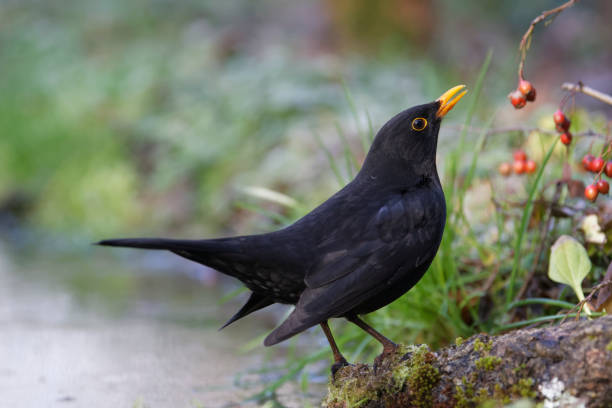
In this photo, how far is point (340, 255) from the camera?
2322 mm

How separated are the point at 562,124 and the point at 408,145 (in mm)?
560

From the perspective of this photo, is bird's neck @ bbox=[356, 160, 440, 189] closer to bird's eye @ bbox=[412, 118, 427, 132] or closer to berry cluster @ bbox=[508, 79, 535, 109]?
bird's eye @ bbox=[412, 118, 427, 132]

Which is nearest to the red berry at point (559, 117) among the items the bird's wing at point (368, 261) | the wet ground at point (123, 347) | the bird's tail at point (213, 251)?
the bird's wing at point (368, 261)

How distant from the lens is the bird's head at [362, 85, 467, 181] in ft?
8.56

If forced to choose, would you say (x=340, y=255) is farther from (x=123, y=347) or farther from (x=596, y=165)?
(x=123, y=347)

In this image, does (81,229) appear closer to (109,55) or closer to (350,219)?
(109,55)

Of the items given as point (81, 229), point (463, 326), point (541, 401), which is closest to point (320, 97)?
point (81, 229)

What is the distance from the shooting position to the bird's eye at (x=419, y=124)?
263 centimetres

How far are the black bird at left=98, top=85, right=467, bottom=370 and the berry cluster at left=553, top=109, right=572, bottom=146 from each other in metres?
0.53

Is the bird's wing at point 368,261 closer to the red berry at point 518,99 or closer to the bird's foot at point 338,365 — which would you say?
the bird's foot at point 338,365

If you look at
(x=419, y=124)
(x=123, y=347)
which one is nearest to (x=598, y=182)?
(x=419, y=124)

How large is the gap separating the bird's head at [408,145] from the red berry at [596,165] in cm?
49

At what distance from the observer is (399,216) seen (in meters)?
2.38

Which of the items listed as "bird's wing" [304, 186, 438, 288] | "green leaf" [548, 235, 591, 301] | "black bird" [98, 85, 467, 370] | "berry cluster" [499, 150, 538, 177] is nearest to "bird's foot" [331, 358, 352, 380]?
"black bird" [98, 85, 467, 370]
